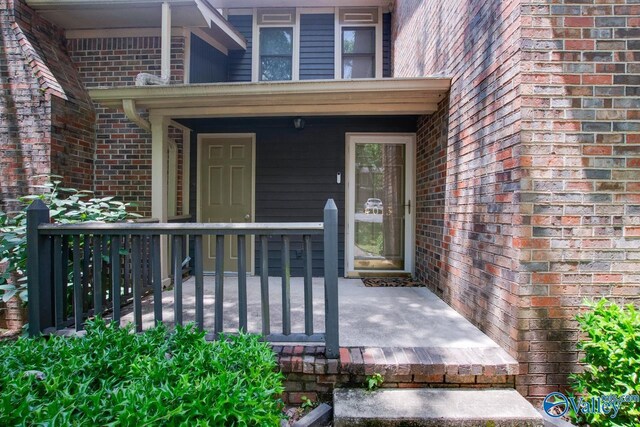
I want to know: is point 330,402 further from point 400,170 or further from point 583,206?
point 400,170

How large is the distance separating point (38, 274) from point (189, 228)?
3.80 feet

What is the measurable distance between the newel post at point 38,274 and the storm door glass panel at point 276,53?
4389 mm

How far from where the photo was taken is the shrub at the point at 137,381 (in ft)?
3.85

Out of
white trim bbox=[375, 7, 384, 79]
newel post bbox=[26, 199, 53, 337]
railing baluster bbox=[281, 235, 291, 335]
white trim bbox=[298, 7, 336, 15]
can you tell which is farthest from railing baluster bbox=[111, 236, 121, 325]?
white trim bbox=[298, 7, 336, 15]

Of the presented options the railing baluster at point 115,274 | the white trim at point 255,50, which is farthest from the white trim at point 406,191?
the railing baluster at point 115,274

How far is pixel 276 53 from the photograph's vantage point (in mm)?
5887

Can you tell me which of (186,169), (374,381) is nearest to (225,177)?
(186,169)

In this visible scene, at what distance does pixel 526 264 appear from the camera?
2.12 meters

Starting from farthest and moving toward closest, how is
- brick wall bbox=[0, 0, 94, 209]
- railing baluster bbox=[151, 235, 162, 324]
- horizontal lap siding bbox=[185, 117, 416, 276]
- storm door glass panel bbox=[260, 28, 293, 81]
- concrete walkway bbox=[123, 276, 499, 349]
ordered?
storm door glass panel bbox=[260, 28, 293, 81], horizontal lap siding bbox=[185, 117, 416, 276], brick wall bbox=[0, 0, 94, 209], concrete walkway bbox=[123, 276, 499, 349], railing baluster bbox=[151, 235, 162, 324]

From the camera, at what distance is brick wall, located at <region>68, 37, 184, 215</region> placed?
15.2 feet

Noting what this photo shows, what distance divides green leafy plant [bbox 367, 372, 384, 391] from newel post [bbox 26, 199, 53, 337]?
230 cm

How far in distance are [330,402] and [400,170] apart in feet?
11.1

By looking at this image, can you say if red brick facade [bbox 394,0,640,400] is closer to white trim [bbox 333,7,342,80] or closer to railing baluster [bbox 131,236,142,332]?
railing baluster [bbox 131,236,142,332]

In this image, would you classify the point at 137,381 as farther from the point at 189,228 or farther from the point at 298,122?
the point at 298,122
